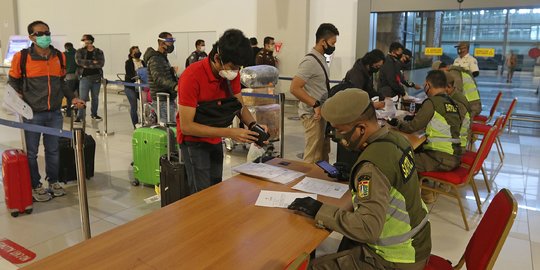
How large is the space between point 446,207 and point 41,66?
12.9ft

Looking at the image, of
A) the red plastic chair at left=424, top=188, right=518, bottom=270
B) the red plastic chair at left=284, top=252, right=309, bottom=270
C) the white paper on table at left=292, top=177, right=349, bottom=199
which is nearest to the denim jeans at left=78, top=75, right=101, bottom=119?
the white paper on table at left=292, top=177, right=349, bottom=199

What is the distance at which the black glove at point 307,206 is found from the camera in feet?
5.87

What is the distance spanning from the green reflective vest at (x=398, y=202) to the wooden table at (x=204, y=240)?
264 millimetres

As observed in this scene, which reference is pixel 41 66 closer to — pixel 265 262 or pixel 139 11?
pixel 265 262

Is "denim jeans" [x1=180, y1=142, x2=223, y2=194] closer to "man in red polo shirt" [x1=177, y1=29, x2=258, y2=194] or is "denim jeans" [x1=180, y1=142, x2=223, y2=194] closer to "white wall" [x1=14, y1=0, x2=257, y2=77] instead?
"man in red polo shirt" [x1=177, y1=29, x2=258, y2=194]

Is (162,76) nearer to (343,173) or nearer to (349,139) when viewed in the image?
(343,173)

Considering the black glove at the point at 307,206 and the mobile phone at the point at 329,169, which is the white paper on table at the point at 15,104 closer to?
the mobile phone at the point at 329,169

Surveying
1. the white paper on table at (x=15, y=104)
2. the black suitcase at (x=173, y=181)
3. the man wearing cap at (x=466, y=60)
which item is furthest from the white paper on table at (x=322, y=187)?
the man wearing cap at (x=466, y=60)

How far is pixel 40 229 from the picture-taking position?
334 centimetres

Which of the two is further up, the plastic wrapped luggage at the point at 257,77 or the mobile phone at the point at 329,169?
the plastic wrapped luggage at the point at 257,77

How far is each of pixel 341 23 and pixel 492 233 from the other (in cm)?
772

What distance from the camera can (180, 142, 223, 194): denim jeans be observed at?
8.24 ft

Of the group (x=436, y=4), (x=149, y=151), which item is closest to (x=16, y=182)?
(x=149, y=151)

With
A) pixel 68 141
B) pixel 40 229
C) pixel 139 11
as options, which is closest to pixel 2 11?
pixel 139 11
